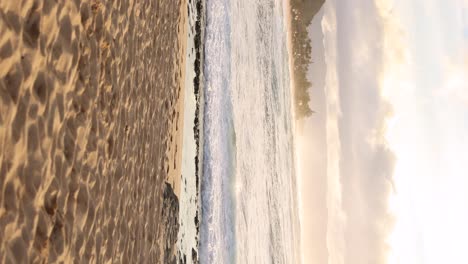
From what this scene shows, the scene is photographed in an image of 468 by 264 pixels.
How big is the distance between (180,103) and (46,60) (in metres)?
0.74

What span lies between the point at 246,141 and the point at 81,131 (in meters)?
1.20

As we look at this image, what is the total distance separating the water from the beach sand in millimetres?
546

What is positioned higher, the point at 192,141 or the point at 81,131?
the point at 192,141

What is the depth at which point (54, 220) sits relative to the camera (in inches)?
19.8

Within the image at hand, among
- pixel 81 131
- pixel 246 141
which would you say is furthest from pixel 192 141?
pixel 81 131

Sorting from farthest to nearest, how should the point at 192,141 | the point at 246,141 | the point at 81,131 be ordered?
the point at 246,141
the point at 192,141
the point at 81,131

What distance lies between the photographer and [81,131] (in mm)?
574

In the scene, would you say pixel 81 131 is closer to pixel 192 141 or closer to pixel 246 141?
pixel 192 141

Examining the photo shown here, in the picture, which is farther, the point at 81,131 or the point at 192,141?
the point at 192,141

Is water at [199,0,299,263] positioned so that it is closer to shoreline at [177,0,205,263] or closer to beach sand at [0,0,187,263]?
shoreline at [177,0,205,263]

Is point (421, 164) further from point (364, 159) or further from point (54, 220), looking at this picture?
point (54, 220)

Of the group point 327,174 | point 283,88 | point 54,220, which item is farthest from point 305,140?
point 54,220

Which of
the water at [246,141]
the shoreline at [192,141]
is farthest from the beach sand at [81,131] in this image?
the water at [246,141]

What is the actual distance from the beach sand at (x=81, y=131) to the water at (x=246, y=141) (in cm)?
55
